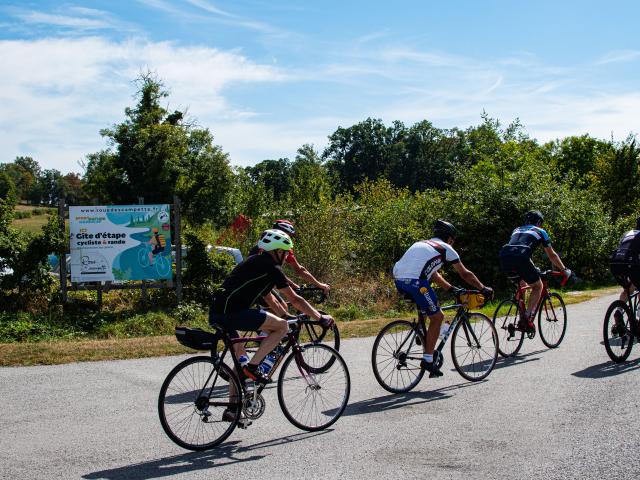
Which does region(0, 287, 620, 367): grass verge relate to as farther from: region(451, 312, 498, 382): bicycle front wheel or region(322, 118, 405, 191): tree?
region(322, 118, 405, 191): tree

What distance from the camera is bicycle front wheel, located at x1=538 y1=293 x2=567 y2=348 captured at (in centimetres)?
1013

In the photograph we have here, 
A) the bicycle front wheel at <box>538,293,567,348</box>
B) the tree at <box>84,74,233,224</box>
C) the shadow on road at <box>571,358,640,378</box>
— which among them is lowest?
the shadow on road at <box>571,358,640,378</box>

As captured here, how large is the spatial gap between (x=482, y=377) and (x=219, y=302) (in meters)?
3.83

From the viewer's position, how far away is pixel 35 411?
7.07 meters

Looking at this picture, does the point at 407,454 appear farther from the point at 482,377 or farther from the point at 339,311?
the point at 339,311

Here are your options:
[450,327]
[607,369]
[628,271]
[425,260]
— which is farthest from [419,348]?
[628,271]

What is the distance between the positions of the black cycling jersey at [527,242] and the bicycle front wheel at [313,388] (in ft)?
13.8

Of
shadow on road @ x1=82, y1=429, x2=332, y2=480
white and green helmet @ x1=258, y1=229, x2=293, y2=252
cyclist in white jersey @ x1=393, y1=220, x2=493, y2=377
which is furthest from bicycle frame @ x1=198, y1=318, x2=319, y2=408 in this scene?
cyclist in white jersey @ x1=393, y1=220, x2=493, y2=377

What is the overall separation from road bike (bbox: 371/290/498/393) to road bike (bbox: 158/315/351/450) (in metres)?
1.24

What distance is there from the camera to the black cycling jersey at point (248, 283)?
6090 millimetres

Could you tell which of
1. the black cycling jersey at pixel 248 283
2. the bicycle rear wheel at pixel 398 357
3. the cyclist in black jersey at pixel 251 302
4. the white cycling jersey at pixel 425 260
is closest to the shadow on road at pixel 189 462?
the cyclist in black jersey at pixel 251 302

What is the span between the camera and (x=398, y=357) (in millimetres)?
7762

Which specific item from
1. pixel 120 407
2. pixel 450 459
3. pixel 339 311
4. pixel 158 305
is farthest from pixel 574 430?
pixel 158 305

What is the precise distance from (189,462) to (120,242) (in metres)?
9.95
